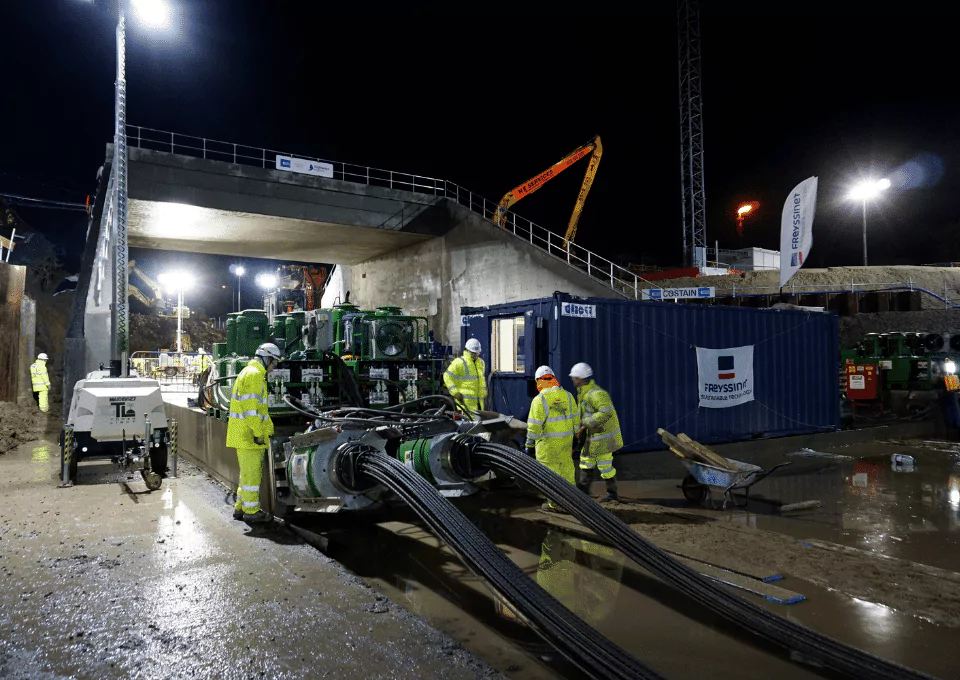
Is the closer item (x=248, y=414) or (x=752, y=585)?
(x=752, y=585)

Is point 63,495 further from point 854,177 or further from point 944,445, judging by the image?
point 854,177

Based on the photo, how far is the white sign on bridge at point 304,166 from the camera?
22.1 metres

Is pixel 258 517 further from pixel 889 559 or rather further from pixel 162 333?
pixel 162 333

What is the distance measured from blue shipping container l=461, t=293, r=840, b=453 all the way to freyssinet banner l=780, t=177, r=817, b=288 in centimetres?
447

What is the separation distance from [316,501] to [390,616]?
1.88m

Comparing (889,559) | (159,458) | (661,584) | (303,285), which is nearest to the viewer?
(661,584)

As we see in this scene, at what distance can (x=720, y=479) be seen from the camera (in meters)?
7.18

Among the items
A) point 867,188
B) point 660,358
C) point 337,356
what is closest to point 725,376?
point 660,358

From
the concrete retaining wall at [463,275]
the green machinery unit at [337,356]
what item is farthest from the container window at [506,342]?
the concrete retaining wall at [463,275]

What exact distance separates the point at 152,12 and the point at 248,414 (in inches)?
328

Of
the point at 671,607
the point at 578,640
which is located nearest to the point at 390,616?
the point at 578,640

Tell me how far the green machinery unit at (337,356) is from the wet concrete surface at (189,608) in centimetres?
232

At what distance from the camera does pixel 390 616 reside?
4.07m

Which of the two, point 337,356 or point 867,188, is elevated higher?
point 867,188
